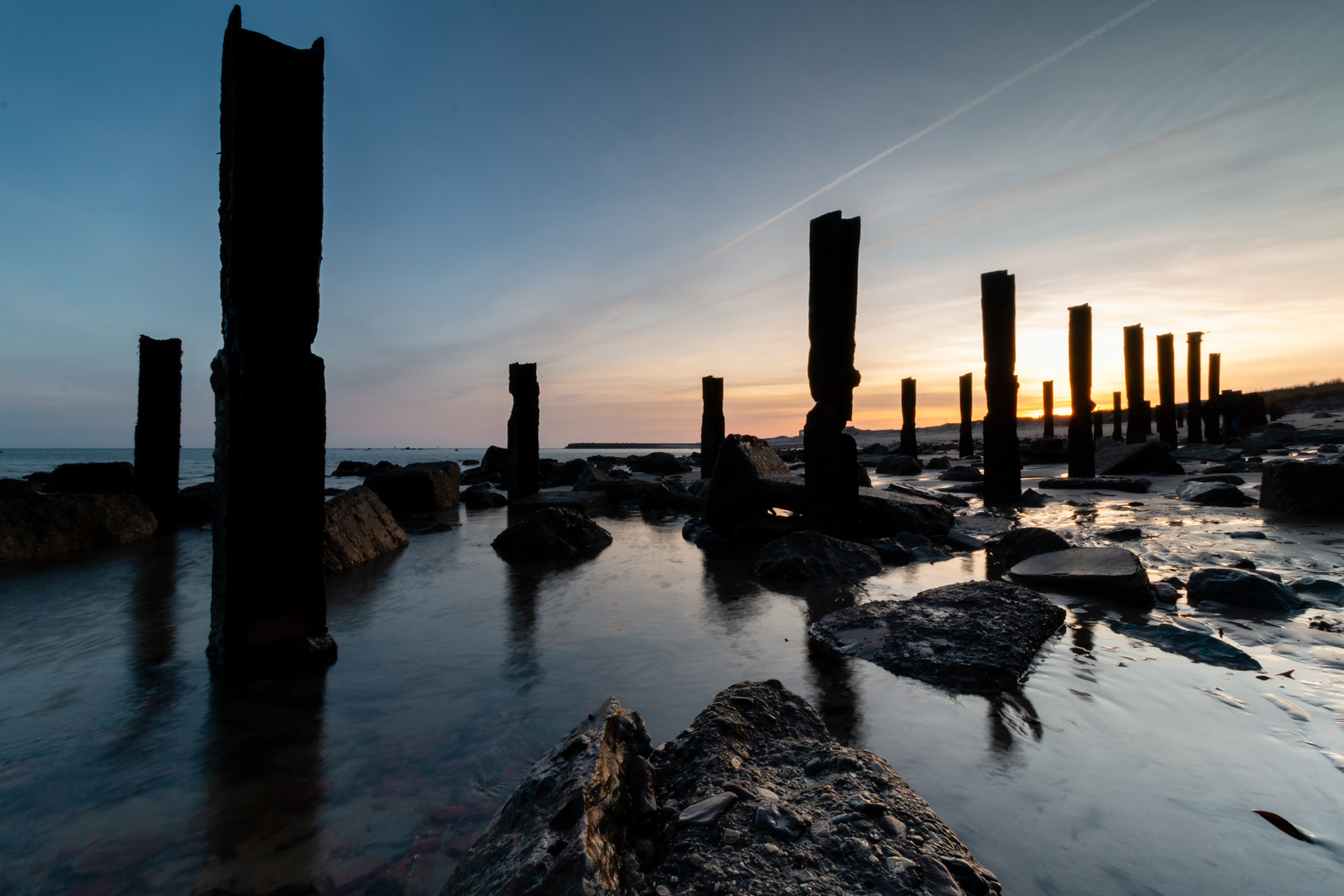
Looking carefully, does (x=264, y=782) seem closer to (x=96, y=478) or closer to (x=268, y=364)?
(x=268, y=364)

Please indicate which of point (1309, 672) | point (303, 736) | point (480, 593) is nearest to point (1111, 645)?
point (1309, 672)

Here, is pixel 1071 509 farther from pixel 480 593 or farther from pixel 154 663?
pixel 154 663

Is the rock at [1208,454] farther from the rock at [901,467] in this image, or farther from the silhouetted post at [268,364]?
the silhouetted post at [268,364]

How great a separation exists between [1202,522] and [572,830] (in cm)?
868

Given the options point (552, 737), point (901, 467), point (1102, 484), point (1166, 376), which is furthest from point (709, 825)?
point (1166, 376)

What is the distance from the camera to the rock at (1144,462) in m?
13.1

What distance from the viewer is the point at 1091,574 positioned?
438 centimetres

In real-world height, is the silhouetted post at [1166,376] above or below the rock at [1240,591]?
above

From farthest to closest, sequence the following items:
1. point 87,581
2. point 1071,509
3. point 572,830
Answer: point 1071,509 → point 87,581 → point 572,830

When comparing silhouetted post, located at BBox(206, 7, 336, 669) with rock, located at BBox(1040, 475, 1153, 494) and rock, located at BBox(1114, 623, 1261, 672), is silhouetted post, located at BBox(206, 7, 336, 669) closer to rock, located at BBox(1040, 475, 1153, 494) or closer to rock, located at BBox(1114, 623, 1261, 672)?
rock, located at BBox(1114, 623, 1261, 672)

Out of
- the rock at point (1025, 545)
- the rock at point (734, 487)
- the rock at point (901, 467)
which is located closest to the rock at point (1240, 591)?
the rock at point (1025, 545)

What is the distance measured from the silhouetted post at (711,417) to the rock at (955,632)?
1392 centimetres

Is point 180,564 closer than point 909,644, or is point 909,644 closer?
point 909,644

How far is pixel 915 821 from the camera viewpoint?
1.60 m
